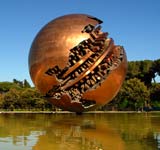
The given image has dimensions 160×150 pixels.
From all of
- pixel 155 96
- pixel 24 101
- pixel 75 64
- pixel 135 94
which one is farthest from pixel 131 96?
pixel 75 64

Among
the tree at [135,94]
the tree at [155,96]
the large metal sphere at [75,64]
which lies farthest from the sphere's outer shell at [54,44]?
the tree at [155,96]

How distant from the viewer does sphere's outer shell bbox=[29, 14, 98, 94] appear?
17844mm

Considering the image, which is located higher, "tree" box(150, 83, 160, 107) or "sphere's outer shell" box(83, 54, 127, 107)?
"tree" box(150, 83, 160, 107)

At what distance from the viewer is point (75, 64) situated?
18.0 metres

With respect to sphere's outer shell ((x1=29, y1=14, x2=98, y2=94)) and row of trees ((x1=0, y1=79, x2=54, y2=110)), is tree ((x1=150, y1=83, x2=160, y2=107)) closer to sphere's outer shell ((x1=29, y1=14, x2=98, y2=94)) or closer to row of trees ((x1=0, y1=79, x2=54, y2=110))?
row of trees ((x1=0, y1=79, x2=54, y2=110))

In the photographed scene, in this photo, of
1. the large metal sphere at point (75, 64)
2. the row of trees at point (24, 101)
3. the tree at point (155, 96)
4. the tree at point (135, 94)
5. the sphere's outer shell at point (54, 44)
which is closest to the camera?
the sphere's outer shell at point (54, 44)

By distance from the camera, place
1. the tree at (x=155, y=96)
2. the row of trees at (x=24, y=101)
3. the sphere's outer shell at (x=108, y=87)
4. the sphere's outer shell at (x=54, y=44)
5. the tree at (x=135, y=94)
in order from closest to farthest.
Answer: the sphere's outer shell at (x=54, y=44) < the sphere's outer shell at (x=108, y=87) < the tree at (x=135, y=94) < the row of trees at (x=24, y=101) < the tree at (x=155, y=96)

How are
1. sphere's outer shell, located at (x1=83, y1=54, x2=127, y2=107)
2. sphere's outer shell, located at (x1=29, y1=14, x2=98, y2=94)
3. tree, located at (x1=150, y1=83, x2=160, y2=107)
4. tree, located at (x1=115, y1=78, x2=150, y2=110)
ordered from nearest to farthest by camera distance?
sphere's outer shell, located at (x1=29, y1=14, x2=98, y2=94) < sphere's outer shell, located at (x1=83, y1=54, x2=127, y2=107) < tree, located at (x1=115, y1=78, x2=150, y2=110) < tree, located at (x1=150, y1=83, x2=160, y2=107)

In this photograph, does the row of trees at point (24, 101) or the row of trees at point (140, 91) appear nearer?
the row of trees at point (140, 91)

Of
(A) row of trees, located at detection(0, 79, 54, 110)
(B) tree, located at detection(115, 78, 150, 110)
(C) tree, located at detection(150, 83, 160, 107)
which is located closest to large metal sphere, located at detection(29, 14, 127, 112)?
(B) tree, located at detection(115, 78, 150, 110)

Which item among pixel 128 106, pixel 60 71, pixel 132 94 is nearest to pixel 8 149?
pixel 60 71

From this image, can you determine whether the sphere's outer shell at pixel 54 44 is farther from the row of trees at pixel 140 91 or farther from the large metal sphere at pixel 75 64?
the row of trees at pixel 140 91

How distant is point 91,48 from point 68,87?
2.20 metres

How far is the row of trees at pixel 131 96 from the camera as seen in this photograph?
47125 millimetres
